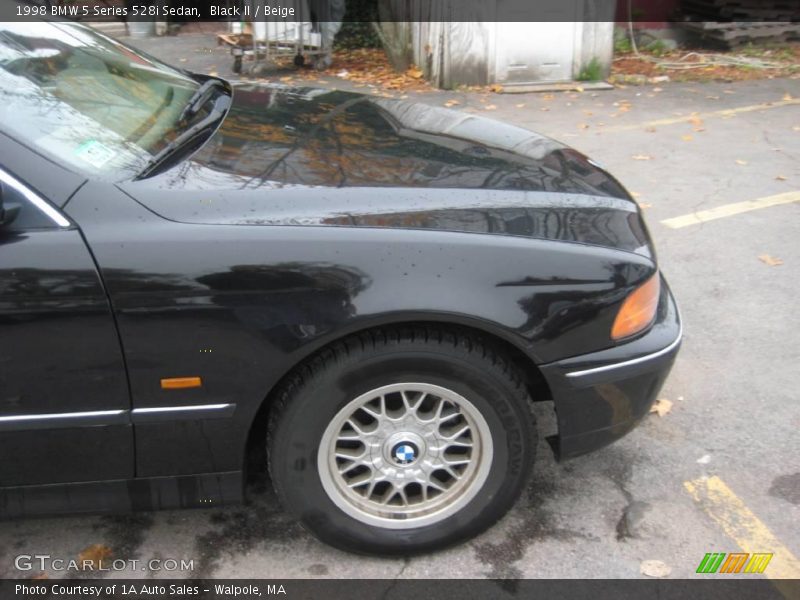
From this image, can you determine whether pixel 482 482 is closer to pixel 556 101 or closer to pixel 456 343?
pixel 456 343

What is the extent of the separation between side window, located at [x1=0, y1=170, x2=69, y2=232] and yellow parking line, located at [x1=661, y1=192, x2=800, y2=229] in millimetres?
4173

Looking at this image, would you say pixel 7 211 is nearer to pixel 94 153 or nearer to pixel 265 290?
pixel 94 153

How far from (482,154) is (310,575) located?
5.26 ft

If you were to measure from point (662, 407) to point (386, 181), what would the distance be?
1.73 metres

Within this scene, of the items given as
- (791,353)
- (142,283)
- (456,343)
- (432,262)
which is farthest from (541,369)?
(791,353)

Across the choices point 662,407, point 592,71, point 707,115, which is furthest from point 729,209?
point 592,71

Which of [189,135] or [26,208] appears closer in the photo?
[26,208]

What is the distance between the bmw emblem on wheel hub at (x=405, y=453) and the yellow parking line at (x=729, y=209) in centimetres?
338

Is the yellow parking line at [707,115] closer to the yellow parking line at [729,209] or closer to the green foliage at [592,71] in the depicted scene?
the green foliage at [592,71]

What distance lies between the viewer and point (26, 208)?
224cm

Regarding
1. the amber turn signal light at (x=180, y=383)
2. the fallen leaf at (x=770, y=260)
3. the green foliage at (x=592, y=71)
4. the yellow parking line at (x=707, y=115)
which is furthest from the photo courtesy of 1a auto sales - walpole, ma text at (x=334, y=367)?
the green foliage at (x=592, y=71)

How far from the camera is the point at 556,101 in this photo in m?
8.67

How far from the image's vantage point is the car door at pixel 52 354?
2205 mm
